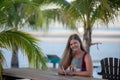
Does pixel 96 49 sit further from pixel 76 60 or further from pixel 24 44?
pixel 76 60

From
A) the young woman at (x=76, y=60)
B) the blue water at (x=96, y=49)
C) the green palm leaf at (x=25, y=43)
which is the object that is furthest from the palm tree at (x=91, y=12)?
the blue water at (x=96, y=49)

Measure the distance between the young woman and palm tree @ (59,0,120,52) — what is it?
1.56 metres

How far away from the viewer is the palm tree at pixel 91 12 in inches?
261

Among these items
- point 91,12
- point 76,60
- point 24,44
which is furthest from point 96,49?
point 76,60

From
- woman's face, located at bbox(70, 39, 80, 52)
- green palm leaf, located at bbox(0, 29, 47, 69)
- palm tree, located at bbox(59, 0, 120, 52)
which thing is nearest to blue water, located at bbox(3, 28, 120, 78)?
palm tree, located at bbox(59, 0, 120, 52)

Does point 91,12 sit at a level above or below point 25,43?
above

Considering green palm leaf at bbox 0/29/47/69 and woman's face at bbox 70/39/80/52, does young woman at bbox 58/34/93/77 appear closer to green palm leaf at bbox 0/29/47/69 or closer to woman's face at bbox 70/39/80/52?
woman's face at bbox 70/39/80/52

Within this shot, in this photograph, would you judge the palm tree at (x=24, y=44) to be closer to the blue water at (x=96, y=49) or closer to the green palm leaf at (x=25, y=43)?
the green palm leaf at (x=25, y=43)

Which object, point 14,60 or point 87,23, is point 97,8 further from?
point 14,60

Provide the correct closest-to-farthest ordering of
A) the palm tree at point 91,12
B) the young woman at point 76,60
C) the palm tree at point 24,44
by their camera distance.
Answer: the young woman at point 76,60 < the palm tree at point 24,44 < the palm tree at point 91,12

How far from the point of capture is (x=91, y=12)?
306 inches

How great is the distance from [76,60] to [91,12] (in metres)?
3.38

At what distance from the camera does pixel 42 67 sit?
17.8 ft

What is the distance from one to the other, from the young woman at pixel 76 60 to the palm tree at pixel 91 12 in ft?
5.13
